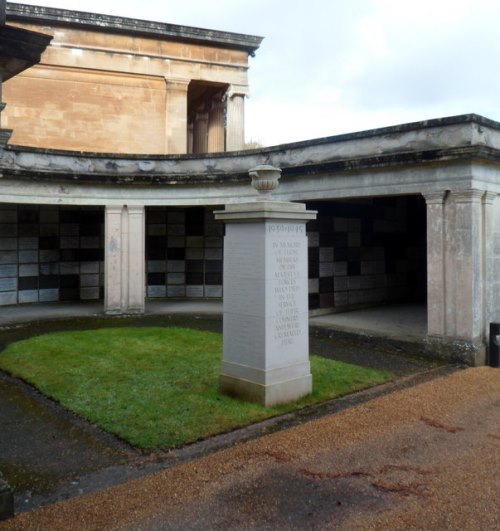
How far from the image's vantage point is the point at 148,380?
701 centimetres

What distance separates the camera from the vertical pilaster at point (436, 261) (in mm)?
8367

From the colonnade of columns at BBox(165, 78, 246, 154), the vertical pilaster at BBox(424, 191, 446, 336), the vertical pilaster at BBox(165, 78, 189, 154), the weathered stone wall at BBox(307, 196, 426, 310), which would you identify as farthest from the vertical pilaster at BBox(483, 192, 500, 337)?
the vertical pilaster at BBox(165, 78, 189, 154)

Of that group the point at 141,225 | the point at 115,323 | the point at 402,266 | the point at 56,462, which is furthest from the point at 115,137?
the point at 56,462

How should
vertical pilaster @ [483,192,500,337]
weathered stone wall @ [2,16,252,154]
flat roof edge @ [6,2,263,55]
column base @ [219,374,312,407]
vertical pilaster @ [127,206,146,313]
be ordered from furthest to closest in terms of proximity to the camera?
1. weathered stone wall @ [2,16,252,154]
2. flat roof edge @ [6,2,263,55]
3. vertical pilaster @ [127,206,146,313]
4. vertical pilaster @ [483,192,500,337]
5. column base @ [219,374,312,407]

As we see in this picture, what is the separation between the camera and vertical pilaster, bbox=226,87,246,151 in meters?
18.8

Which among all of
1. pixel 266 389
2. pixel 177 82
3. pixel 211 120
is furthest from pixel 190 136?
pixel 266 389

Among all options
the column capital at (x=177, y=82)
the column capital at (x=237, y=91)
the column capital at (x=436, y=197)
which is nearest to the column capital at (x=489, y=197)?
the column capital at (x=436, y=197)

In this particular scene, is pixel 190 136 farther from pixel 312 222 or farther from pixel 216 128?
pixel 312 222

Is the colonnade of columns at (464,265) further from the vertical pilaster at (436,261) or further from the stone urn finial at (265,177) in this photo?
the stone urn finial at (265,177)

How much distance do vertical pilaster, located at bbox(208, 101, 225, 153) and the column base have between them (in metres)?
14.9

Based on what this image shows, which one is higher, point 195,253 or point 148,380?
point 195,253

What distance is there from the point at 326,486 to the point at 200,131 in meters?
20.1

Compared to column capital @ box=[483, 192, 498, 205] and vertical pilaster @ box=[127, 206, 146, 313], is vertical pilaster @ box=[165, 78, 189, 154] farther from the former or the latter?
column capital @ box=[483, 192, 498, 205]

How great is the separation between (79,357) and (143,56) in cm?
1311
